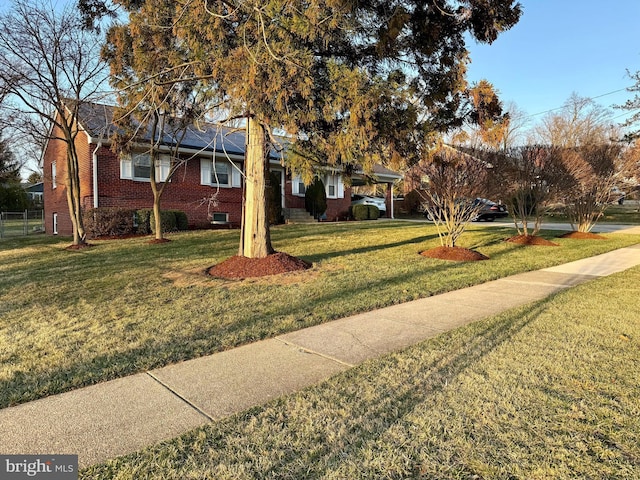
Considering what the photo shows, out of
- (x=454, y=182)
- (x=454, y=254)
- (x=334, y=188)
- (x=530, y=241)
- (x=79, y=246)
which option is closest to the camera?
(x=454, y=182)

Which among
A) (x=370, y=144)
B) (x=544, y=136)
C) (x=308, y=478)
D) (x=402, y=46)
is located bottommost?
(x=308, y=478)

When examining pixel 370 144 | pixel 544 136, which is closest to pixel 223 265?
pixel 370 144

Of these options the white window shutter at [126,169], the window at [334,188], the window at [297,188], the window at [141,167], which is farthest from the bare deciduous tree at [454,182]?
the window at [334,188]

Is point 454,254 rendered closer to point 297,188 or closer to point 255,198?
point 255,198

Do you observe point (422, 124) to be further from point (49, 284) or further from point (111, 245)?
point (111, 245)

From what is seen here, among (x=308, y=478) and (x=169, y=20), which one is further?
(x=169, y=20)

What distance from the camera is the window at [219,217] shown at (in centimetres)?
1862

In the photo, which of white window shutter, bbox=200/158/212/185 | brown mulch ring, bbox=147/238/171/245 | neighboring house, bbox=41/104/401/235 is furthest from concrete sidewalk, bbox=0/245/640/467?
white window shutter, bbox=200/158/212/185

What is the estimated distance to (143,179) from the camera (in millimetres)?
16734

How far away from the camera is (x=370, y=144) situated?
6.45 m

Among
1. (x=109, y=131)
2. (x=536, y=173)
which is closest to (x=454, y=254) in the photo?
(x=536, y=173)

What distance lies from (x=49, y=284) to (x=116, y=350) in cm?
407

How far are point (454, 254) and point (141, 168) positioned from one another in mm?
12847

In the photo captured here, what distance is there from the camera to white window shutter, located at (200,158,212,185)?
1830cm
